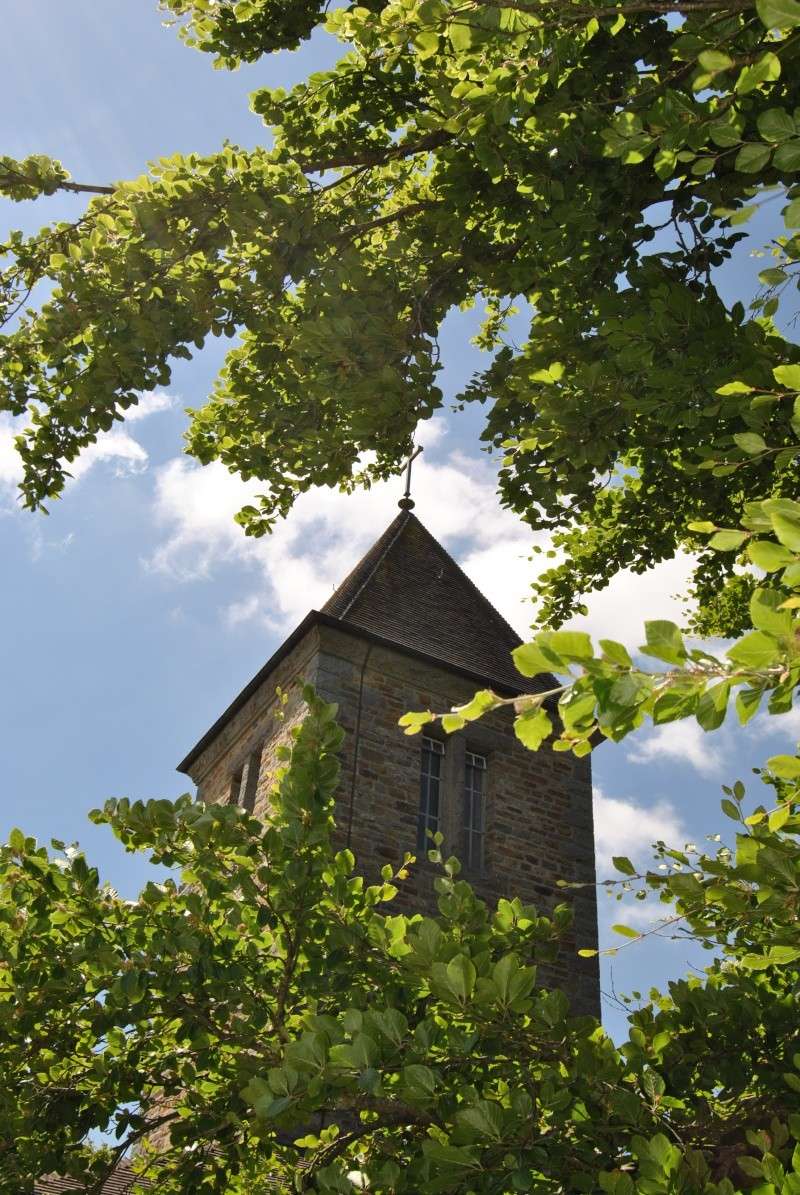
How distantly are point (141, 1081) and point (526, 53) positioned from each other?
4792 mm

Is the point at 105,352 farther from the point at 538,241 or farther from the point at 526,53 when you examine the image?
the point at 526,53

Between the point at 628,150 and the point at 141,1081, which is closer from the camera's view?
the point at 628,150

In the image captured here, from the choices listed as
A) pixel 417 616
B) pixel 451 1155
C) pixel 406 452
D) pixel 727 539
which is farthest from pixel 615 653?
pixel 417 616

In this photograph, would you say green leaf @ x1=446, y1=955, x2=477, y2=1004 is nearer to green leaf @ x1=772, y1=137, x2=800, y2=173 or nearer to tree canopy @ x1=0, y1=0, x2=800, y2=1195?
tree canopy @ x1=0, y1=0, x2=800, y2=1195

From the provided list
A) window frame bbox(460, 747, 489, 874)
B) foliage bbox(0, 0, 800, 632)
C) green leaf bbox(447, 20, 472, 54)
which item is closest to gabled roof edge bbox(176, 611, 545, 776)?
window frame bbox(460, 747, 489, 874)

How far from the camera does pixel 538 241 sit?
18.8ft

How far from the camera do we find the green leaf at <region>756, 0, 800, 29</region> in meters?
2.72

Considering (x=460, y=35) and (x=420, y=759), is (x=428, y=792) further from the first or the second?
(x=460, y=35)

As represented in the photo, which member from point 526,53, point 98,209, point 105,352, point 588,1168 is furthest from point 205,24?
point 588,1168

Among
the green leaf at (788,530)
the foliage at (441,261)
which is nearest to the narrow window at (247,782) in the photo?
the foliage at (441,261)

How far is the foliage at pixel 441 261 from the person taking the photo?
4.56 meters

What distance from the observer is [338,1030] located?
3.52 metres

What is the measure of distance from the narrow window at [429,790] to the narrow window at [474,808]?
0.41 m

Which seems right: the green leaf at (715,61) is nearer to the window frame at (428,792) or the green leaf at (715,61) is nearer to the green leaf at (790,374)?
the green leaf at (790,374)
